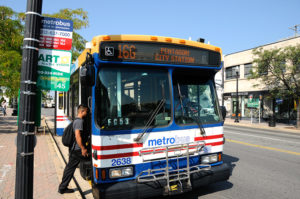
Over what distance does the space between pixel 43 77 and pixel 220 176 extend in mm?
3696

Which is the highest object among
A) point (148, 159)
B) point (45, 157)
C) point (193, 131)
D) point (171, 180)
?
point (193, 131)

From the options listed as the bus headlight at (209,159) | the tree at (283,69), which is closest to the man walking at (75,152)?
the bus headlight at (209,159)

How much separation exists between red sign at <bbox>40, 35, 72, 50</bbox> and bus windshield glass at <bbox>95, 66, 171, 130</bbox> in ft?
2.53

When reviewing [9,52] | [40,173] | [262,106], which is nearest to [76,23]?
[9,52]

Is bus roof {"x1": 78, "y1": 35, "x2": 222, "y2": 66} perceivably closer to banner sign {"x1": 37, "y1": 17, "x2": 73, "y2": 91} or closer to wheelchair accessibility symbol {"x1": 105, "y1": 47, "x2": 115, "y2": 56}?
wheelchair accessibility symbol {"x1": 105, "y1": 47, "x2": 115, "y2": 56}

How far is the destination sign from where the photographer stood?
4227 millimetres

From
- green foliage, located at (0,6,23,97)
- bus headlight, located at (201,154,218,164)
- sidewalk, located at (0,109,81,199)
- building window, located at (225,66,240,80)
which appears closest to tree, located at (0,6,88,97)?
green foliage, located at (0,6,23,97)

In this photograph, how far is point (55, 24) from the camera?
3.48 meters

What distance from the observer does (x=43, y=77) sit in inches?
134

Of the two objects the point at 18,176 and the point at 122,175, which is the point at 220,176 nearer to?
the point at 122,175

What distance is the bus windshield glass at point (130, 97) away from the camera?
13.7ft

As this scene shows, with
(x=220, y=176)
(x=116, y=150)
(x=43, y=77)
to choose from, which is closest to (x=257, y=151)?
(x=220, y=176)

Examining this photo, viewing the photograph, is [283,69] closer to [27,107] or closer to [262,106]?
[262,106]

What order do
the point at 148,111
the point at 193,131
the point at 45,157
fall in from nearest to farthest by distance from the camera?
the point at 148,111 → the point at 193,131 → the point at 45,157
